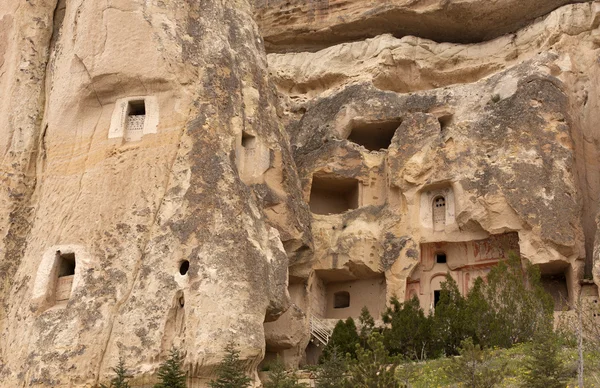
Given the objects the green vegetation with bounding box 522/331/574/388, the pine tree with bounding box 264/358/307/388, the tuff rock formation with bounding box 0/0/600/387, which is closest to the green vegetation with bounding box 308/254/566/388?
the pine tree with bounding box 264/358/307/388

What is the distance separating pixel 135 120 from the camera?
18234mm

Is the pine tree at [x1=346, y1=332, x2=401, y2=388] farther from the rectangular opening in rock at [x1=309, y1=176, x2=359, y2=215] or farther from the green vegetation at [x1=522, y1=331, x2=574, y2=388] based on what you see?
the rectangular opening in rock at [x1=309, y1=176, x2=359, y2=215]


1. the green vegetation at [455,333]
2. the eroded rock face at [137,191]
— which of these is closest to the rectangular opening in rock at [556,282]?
the green vegetation at [455,333]

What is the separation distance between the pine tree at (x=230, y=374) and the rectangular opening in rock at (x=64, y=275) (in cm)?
381

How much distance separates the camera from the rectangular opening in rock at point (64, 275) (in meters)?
16.5

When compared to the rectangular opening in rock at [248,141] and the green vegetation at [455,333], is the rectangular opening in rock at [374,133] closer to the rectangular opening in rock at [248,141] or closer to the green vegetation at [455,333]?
the rectangular opening in rock at [248,141]

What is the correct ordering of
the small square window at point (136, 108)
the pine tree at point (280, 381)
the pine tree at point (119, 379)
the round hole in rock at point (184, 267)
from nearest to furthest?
the pine tree at point (119, 379) → the pine tree at point (280, 381) → the round hole in rock at point (184, 267) → the small square window at point (136, 108)

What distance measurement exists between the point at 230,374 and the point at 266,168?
6.88 metres

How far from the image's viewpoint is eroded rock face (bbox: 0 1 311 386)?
15453mm

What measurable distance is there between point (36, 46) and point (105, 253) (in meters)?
6.68

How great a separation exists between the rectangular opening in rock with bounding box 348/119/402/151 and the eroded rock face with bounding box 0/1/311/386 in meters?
5.83

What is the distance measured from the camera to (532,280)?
18469mm

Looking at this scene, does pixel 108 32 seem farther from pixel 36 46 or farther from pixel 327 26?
pixel 327 26

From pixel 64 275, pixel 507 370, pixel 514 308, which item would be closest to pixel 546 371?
pixel 507 370
